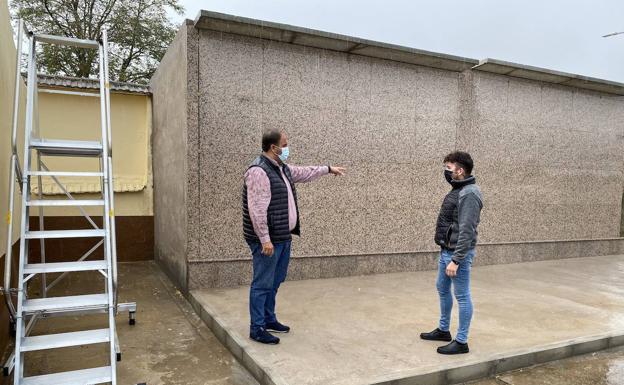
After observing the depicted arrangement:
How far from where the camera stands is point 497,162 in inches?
276

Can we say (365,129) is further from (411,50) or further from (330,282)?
(330,282)

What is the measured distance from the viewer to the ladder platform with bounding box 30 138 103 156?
3.19 metres

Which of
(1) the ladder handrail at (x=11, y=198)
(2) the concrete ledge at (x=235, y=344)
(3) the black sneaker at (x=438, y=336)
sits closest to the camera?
(1) the ladder handrail at (x=11, y=198)

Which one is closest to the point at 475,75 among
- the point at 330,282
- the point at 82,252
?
the point at 330,282

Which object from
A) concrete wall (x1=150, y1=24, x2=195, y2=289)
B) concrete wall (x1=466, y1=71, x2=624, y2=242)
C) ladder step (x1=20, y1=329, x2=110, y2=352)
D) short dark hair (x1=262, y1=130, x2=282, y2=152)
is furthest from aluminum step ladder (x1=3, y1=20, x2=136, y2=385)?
concrete wall (x1=466, y1=71, x2=624, y2=242)

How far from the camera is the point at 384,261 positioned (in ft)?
20.2

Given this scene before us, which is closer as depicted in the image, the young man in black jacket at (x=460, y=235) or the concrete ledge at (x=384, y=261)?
the young man in black jacket at (x=460, y=235)

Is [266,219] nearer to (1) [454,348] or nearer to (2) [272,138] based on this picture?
(2) [272,138]

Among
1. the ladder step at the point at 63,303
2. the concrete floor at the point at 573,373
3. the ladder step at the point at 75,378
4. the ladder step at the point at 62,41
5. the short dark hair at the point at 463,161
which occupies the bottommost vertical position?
the concrete floor at the point at 573,373

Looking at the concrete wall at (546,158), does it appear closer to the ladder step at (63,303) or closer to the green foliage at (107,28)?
the ladder step at (63,303)

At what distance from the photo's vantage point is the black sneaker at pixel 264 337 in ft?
11.4

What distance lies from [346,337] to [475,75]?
484 cm

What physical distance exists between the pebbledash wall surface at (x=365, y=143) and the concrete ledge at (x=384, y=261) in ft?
0.06

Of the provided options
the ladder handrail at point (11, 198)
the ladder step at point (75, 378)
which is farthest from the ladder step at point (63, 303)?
the ladder step at point (75, 378)
